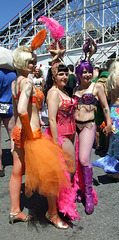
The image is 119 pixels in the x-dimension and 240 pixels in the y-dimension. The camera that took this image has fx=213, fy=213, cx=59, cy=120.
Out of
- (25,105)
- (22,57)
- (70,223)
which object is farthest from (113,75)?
(70,223)

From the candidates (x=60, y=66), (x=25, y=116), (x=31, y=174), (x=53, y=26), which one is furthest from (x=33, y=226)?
(x=53, y=26)

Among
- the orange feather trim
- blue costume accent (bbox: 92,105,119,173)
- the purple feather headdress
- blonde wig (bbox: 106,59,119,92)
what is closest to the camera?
the orange feather trim

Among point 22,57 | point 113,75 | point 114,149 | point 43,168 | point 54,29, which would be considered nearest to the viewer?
point 43,168

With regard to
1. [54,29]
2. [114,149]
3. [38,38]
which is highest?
[54,29]

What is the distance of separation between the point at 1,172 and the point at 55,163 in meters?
2.06

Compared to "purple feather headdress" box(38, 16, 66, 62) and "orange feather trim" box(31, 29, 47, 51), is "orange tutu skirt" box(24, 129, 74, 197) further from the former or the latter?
"purple feather headdress" box(38, 16, 66, 62)

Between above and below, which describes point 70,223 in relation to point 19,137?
below

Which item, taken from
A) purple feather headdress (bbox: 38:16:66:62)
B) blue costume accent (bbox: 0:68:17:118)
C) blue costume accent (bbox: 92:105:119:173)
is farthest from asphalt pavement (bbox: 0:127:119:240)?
purple feather headdress (bbox: 38:16:66:62)

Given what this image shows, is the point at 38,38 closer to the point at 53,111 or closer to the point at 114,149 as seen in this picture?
the point at 53,111

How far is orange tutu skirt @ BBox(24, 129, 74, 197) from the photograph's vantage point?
202 cm

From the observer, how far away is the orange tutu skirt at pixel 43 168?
6.63ft

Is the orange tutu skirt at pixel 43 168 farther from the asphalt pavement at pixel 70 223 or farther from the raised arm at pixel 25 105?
the asphalt pavement at pixel 70 223

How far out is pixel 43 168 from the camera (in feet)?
6.58

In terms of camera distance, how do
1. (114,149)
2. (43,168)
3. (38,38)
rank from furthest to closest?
1. (114,149)
2. (38,38)
3. (43,168)
